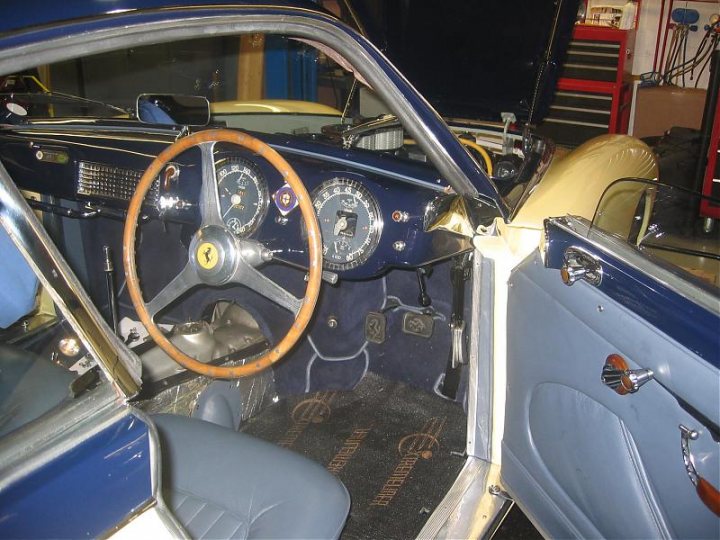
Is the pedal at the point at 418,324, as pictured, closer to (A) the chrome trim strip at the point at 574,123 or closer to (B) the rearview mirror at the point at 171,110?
(B) the rearview mirror at the point at 171,110

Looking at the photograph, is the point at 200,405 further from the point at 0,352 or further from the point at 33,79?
the point at 33,79

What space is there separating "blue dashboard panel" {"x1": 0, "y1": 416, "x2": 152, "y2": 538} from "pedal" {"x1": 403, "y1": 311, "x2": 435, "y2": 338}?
173 cm

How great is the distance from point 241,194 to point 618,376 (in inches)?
53.4

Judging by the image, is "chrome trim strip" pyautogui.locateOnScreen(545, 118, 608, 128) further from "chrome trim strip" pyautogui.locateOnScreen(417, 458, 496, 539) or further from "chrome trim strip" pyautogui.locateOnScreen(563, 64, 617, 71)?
"chrome trim strip" pyautogui.locateOnScreen(417, 458, 496, 539)

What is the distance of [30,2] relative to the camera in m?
1.11

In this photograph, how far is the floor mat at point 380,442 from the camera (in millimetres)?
2252

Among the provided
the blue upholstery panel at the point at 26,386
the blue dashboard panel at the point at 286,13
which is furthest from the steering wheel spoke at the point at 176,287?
the blue dashboard panel at the point at 286,13

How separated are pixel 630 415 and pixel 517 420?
18.6 inches

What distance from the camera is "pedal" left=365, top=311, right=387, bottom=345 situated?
2.77m

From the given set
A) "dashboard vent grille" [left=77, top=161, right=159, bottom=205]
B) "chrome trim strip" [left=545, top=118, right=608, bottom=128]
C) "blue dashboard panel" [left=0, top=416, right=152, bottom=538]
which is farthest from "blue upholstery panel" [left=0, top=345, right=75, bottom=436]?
"chrome trim strip" [left=545, top=118, right=608, bottom=128]

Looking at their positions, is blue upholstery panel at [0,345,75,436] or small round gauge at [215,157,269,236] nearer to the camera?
blue upholstery panel at [0,345,75,436]

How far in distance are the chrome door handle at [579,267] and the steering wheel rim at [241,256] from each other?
688 mm

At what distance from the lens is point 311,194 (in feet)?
6.93

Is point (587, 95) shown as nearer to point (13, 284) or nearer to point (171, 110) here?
point (171, 110)
